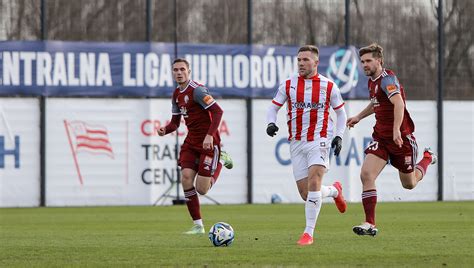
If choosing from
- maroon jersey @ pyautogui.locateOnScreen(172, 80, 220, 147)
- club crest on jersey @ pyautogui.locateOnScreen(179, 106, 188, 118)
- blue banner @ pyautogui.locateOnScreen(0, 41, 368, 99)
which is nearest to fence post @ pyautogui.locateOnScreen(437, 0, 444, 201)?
blue banner @ pyautogui.locateOnScreen(0, 41, 368, 99)

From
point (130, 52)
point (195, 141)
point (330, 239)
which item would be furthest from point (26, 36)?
point (330, 239)

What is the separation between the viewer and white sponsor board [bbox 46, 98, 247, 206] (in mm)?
27469

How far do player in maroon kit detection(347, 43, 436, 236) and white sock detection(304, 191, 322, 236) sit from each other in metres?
0.93

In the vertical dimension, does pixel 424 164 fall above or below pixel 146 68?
below

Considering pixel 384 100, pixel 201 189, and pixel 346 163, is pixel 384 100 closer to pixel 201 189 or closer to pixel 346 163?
pixel 201 189

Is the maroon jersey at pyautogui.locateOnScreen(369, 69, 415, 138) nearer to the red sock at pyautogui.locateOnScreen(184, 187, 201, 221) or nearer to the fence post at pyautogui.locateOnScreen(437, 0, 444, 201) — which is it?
the red sock at pyautogui.locateOnScreen(184, 187, 201, 221)

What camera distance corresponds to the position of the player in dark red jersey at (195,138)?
15.4m

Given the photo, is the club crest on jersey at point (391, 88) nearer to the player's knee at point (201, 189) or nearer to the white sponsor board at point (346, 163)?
the player's knee at point (201, 189)

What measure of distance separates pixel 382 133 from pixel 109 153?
14284 millimetres

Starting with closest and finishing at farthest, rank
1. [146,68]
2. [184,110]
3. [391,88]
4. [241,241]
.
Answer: [241,241] < [391,88] < [184,110] < [146,68]

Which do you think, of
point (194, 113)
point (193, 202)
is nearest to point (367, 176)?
point (193, 202)

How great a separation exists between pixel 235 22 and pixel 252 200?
4478mm

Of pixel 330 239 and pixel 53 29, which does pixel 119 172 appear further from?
pixel 330 239

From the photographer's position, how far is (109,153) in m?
27.8
